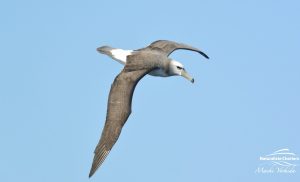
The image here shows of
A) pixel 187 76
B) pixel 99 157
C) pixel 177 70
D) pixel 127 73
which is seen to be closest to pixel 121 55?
pixel 127 73

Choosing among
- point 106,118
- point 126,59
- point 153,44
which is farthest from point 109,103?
point 153,44

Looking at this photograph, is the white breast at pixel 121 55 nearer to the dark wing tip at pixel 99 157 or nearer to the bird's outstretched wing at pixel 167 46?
the bird's outstretched wing at pixel 167 46

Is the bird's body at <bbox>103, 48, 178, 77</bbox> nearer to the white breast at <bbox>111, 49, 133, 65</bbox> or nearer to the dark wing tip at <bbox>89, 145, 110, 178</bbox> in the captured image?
the white breast at <bbox>111, 49, 133, 65</bbox>

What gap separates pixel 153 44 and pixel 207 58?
245 cm

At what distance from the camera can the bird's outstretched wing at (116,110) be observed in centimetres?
2880

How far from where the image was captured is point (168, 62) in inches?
1286

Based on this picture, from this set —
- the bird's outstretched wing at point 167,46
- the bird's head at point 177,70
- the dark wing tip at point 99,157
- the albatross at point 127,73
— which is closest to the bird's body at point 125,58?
the albatross at point 127,73

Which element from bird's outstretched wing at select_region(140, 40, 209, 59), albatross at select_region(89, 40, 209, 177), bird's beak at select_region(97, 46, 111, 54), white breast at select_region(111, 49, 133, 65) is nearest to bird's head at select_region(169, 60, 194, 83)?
albatross at select_region(89, 40, 209, 177)

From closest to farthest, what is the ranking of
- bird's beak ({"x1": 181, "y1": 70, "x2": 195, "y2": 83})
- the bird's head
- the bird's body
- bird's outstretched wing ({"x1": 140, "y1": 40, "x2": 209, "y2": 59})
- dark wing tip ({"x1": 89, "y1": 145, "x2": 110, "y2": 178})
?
dark wing tip ({"x1": 89, "y1": 145, "x2": 110, "y2": 178})
the bird's body
the bird's head
bird's beak ({"x1": 181, "y1": 70, "x2": 195, "y2": 83})
bird's outstretched wing ({"x1": 140, "y1": 40, "x2": 209, "y2": 59})

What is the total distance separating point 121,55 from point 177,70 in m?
2.24

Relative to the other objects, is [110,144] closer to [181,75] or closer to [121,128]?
[121,128]

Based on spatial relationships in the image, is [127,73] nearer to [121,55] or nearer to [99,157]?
[121,55]

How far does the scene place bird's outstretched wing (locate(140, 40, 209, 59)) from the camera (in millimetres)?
34562

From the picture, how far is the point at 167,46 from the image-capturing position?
3497 cm
